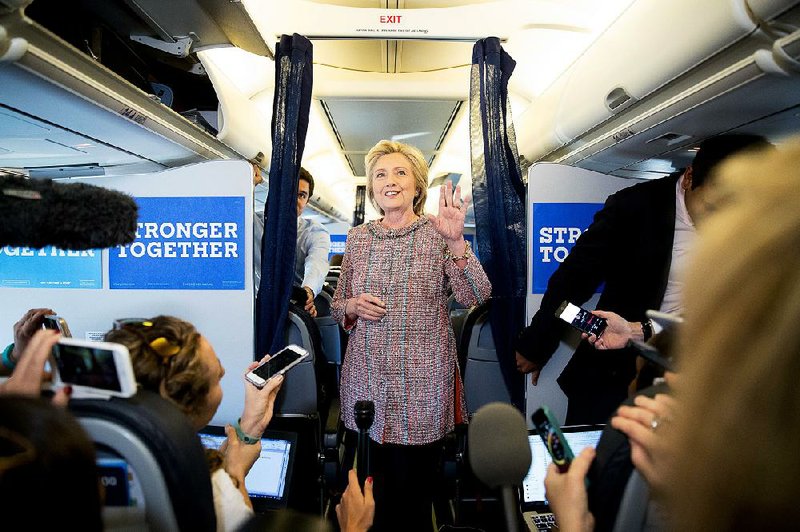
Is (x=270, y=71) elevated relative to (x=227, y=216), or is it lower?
elevated

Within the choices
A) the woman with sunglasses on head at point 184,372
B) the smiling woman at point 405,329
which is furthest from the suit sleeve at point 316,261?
the woman with sunglasses on head at point 184,372

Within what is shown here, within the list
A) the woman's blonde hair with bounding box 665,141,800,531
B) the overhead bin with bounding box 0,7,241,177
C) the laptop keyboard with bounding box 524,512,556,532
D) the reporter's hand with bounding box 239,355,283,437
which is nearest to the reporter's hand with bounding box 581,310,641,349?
the laptop keyboard with bounding box 524,512,556,532

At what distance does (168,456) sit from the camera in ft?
2.18

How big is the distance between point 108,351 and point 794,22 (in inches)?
85.6

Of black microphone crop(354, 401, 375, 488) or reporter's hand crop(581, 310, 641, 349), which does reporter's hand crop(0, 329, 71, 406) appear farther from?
reporter's hand crop(581, 310, 641, 349)

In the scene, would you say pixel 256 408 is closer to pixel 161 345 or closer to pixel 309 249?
pixel 161 345

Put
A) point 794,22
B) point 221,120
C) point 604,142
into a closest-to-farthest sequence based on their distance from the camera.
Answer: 1. point 794,22
2. point 604,142
3. point 221,120

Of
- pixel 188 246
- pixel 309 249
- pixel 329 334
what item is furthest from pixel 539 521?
pixel 309 249

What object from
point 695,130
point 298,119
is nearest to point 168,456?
point 298,119

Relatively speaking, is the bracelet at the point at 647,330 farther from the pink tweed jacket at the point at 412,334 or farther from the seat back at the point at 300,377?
the seat back at the point at 300,377

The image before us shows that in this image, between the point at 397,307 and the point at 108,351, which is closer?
the point at 108,351

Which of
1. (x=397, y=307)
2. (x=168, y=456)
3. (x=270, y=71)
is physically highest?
(x=270, y=71)

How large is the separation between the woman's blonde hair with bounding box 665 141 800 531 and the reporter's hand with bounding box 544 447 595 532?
0.93ft

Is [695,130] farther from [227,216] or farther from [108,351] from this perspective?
[108,351]
